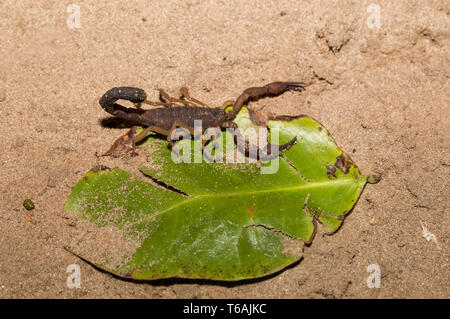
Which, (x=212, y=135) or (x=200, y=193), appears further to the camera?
(x=212, y=135)

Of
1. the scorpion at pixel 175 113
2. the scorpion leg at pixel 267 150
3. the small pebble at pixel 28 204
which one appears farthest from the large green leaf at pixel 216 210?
the small pebble at pixel 28 204

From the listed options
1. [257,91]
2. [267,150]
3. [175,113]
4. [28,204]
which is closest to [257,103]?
[257,91]

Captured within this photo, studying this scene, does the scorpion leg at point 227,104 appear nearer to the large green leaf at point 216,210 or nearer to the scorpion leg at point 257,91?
the scorpion leg at point 257,91

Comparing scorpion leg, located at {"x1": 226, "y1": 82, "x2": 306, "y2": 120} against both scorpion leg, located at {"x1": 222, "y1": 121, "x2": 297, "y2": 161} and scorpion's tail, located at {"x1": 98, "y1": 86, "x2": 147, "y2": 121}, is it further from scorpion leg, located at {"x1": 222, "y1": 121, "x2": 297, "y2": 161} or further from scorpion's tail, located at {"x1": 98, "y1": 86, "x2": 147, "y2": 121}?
scorpion's tail, located at {"x1": 98, "y1": 86, "x2": 147, "y2": 121}

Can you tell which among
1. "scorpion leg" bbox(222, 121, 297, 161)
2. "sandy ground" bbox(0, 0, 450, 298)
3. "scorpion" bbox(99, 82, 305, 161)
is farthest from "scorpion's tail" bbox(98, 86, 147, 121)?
"scorpion leg" bbox(222, 121, 297, 161)
